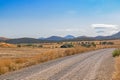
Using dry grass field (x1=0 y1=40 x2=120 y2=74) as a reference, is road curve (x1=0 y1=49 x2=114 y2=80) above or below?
below

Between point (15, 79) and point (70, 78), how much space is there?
9.90 feet

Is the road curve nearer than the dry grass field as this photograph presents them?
Yes

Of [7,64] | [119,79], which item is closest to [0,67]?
[7,64]

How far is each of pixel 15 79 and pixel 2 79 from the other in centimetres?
96

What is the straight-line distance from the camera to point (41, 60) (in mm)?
33250

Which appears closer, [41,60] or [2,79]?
[2,79]

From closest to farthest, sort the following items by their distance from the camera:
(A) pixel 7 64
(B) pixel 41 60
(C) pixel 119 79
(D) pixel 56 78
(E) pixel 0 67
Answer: (C) pixel 119 79 → (D) pixel 56 78 → (E) pixel 0 67 → (A) pixel 7 64 → (B) pixel 41 60

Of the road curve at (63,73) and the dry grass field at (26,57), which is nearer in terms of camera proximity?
the road curve at (63,73)

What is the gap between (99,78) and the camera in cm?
1692

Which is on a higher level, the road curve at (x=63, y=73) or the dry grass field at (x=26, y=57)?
the dry grass field at (x=26, y=57)

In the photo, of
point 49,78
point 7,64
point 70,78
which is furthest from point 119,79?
point 7,64

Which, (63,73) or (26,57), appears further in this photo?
(26,57)

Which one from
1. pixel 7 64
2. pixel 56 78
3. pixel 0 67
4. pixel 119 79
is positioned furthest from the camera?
pixel 7 64

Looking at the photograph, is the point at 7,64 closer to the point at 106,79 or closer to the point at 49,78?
the point at 49,78
